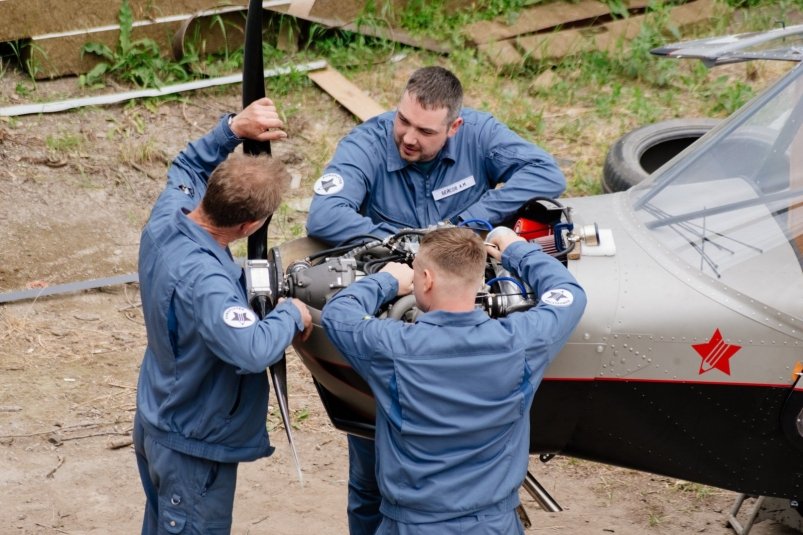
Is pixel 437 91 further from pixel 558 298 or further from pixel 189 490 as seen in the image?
pixel 189 490

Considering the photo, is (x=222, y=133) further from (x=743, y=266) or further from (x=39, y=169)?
(x=39, y=169)

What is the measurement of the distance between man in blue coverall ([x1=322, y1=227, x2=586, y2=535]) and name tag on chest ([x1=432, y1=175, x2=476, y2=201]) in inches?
43.2

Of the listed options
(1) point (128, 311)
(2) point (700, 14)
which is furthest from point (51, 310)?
(2) point (700, 14)

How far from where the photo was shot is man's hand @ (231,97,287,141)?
403 centimetres

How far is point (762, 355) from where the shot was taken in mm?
3717

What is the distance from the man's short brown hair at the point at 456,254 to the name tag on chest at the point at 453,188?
1126 mm

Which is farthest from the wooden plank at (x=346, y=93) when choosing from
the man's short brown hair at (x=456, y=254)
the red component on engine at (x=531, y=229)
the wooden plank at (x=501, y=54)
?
the man's short brown hair at (x=456, y=254)

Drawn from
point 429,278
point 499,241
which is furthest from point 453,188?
point 429,278

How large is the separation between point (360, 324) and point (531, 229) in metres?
1.10

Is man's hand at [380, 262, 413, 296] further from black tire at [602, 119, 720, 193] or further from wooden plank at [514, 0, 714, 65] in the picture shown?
wooden plank at [514, 0, 714, 65]

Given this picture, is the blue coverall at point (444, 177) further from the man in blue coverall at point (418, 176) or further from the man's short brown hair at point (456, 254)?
the man's short brown hair at point (456, 254)

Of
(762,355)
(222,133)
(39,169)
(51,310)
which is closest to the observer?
(762,355)

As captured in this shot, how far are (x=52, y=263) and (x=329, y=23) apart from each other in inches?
133

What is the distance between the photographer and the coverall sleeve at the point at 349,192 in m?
4.16
